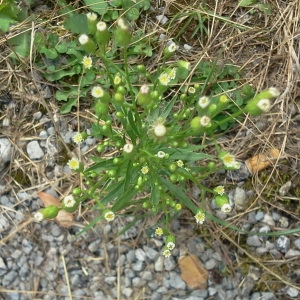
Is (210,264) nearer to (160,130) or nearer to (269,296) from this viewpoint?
(269,296)

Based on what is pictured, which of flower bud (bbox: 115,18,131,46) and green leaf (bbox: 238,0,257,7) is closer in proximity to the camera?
flower bud (bbox: 115,18,131,46)

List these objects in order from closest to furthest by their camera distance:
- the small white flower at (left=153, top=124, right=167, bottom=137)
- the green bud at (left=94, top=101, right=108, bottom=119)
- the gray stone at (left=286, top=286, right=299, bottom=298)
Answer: the small white flower at (left=153, top=124, right=167, bottom=137) < the green bud at (left=94, top=101, right=108, bottom=119) < the gray stone at (left=286, top=286, right=299, bottom=298)

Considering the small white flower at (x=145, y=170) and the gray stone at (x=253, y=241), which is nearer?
the small white flower at (x=145, y=170)

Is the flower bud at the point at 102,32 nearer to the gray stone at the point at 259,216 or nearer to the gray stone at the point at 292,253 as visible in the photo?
the gray stone at the point at 259,216

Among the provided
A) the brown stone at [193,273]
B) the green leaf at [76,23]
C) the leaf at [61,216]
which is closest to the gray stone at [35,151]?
the leaf at [61,216]

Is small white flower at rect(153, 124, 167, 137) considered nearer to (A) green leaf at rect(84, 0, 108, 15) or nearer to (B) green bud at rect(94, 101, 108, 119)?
(B) green bud at rect(94, 101, 108, 119)

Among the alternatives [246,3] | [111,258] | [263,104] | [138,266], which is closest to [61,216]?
[111,258]

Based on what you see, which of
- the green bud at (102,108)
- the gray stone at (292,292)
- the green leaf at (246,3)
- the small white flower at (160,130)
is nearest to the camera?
the small white flower at (160,130)

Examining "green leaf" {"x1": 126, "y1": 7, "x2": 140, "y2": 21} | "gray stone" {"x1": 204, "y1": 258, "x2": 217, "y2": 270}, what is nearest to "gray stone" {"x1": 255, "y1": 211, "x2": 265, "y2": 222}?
"gray stone" {"x1": 204, "y1": 258, "x2": 217, "y2": 270}
